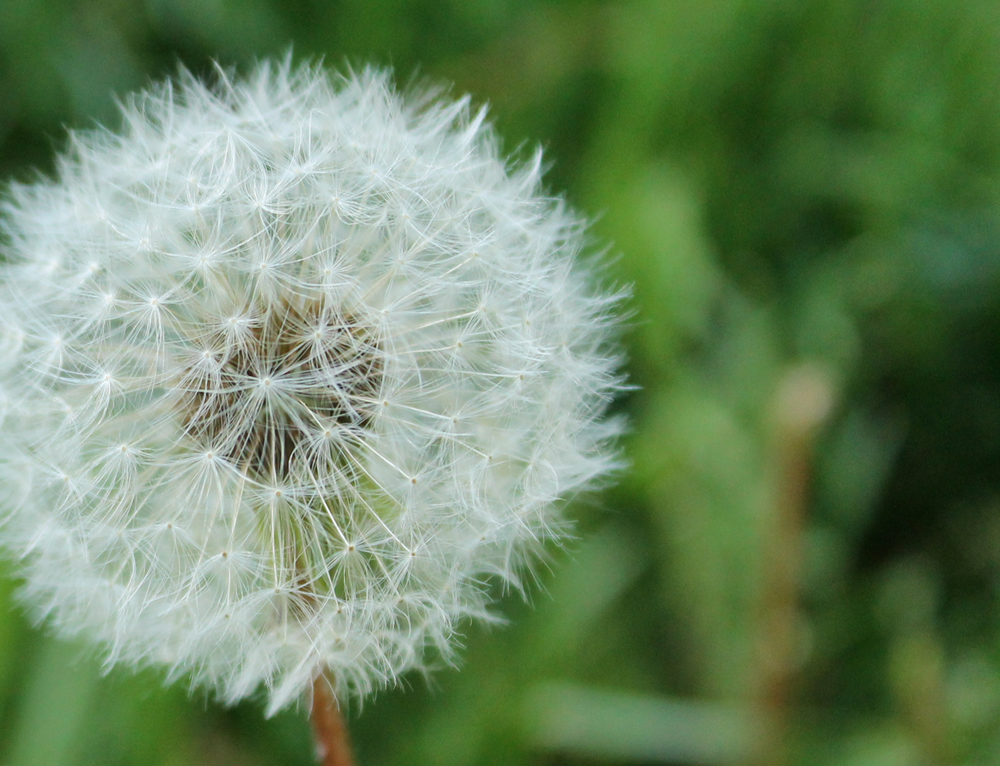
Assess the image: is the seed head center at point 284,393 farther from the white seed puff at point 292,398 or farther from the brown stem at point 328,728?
the brown stem at point 328,728

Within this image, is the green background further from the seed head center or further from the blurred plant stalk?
the seed head center

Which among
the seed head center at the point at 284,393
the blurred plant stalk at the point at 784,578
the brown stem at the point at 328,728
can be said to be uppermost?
the blurred plant stalk at the point at 784,578

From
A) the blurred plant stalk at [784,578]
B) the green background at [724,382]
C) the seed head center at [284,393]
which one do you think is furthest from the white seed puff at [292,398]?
the green background at [724,382]

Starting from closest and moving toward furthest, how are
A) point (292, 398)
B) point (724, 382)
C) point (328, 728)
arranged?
point (328, 728) < point (292, 398) < point (724, 382)

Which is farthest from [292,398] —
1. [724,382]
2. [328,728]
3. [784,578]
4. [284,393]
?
[724,382]

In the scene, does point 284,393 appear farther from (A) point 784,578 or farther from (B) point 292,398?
(A) point 784,578

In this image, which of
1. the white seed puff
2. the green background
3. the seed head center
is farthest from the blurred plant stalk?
the seed head center
